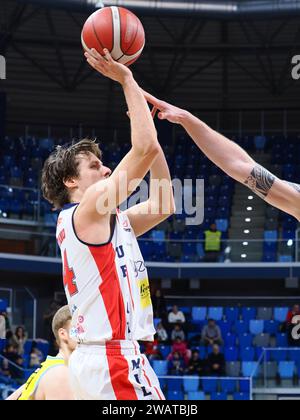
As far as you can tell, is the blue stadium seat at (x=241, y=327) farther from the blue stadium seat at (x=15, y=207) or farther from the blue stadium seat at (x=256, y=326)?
the blue stadium seat at (x=15, y=207)

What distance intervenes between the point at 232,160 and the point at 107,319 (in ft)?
3.68

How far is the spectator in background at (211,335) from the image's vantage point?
18.9 meters

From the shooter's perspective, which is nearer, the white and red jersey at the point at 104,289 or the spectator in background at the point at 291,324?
the white and red jersey at the point at 104,289

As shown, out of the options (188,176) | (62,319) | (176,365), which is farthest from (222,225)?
(62,319)

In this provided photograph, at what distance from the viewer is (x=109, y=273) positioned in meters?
4.82

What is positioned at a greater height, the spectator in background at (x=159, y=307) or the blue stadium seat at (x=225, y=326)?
the spectator in background at (x=159, y=307)

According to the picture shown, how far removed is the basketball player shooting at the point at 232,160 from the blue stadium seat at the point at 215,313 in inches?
618

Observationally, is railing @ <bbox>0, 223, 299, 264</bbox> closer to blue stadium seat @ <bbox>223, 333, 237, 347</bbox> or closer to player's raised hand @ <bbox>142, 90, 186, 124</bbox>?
blue stadium seat @ <bbox>223, 333, 237, 347</bbox>

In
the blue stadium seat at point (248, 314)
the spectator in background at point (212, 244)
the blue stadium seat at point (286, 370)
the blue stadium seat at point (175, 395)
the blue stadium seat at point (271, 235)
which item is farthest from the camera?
the blue stadium seat at point (271, 235)

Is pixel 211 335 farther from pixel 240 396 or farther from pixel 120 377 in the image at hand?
pixel 120 377

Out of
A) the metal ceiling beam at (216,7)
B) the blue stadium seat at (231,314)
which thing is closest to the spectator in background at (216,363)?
the blue stadium seat at (231,314)

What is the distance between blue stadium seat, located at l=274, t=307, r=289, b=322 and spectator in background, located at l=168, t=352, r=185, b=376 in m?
3.45

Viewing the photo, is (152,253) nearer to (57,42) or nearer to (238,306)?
(238,306)

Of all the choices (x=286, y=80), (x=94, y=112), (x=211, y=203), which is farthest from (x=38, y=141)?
(x=286, y=80)
